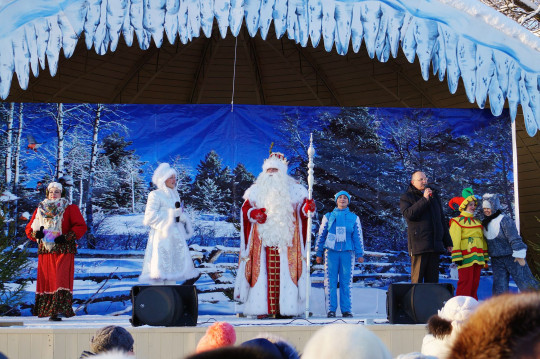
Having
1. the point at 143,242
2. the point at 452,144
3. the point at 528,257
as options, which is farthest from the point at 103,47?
the point at 528,257

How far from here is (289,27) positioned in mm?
7156

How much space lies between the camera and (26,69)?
278 inches

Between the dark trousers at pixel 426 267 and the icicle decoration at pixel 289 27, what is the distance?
1.72 metres

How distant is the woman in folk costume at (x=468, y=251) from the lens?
8.57 meters

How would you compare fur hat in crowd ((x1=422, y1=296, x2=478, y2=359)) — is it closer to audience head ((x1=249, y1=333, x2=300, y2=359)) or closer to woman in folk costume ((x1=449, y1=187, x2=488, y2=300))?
audience head ((x1=249, y1=333, x2=300, y2=359))

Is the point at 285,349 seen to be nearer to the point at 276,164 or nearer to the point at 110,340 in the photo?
the point at 110,340

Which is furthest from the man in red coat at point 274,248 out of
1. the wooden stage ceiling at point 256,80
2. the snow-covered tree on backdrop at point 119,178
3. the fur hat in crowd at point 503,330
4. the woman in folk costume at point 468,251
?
the fur hat in crowd at point 503,330

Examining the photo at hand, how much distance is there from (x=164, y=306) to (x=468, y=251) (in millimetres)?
4019

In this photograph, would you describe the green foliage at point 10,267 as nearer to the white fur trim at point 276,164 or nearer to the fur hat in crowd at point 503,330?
the white fur trim at point 276,164

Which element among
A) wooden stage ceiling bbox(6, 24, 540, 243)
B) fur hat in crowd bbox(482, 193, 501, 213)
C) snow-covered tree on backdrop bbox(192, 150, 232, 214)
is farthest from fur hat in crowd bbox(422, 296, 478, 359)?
wooden stage ceiling bbox(6, 24, 540, 243)

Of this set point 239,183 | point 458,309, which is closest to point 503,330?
point 458,309

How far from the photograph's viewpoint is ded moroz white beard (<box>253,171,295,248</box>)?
7844mm

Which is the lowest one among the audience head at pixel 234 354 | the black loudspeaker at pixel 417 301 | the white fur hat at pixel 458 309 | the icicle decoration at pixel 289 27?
the black loudspeaker at pixel 417 301

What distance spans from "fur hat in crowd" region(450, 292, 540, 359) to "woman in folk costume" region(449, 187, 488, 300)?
299 inches
